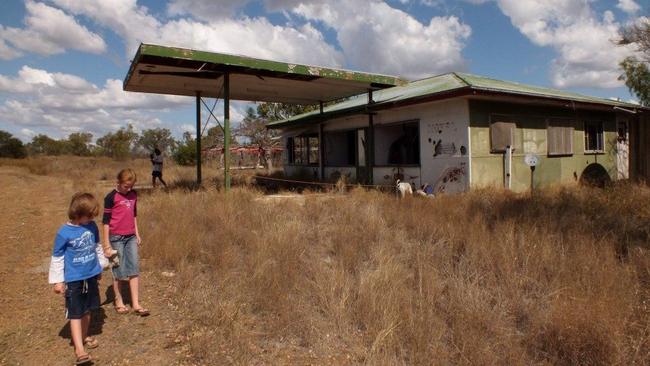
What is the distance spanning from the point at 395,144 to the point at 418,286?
11.3m

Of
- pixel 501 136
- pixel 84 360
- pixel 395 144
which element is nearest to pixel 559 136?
pixel 501 136

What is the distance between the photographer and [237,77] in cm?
Answer: 1268

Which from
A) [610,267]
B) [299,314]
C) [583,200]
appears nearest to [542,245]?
[610,267]

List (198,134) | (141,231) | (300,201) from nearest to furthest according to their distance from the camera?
1. (141,231)
2. (300,201)
3. (198,134)

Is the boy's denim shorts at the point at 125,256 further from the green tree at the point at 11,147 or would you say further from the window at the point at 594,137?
the green tree at the point at 11,147

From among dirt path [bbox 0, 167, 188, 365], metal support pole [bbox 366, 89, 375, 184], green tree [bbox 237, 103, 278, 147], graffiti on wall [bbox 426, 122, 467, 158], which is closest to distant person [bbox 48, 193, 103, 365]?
dirt path [bbox 0, 167, 188, 365]

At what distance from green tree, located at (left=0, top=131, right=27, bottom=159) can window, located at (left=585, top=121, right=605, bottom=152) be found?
58.7 m

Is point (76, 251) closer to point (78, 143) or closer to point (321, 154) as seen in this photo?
point (321, 154)

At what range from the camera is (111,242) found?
436cm

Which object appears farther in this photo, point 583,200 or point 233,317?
point 583,200

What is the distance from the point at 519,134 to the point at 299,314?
11057mm

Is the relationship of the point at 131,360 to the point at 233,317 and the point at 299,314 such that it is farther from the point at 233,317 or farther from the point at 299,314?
the point at 299,314

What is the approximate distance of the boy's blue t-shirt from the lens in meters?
3.41

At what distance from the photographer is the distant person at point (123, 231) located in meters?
4.25
